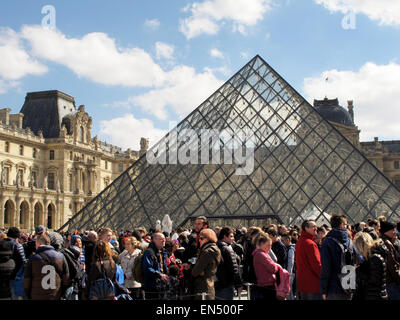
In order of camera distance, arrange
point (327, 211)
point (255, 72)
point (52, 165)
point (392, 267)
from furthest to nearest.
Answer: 1. point (52, 165)
2. point (255, 72)
3. point (327, 211)
4. point (392, 267)

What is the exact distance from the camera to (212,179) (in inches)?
829

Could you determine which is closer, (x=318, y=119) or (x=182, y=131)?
(x=318, y=119)

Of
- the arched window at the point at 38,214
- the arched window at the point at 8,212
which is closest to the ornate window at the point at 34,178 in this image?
the arched window at the point at 38,214

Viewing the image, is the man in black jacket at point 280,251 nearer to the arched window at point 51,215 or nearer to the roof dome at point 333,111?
the arched window at point 51,215

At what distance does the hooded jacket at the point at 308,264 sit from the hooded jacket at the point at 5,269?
399 centimetres

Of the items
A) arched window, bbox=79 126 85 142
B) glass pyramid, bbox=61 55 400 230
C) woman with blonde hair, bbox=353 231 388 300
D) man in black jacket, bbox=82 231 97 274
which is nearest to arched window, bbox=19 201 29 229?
arched window, bbox=79 126 85 142

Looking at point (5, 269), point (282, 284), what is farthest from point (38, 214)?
point (282, 284)

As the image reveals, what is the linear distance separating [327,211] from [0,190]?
122ft

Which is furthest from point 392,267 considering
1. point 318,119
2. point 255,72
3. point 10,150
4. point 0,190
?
Answer: point 10,150

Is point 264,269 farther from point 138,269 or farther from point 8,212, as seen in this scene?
point 8,212

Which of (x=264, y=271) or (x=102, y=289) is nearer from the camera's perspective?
(x=102, y=289)

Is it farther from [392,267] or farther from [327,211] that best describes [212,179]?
[392,267]

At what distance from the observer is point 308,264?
239 inches

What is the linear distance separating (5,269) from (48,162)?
173ft
